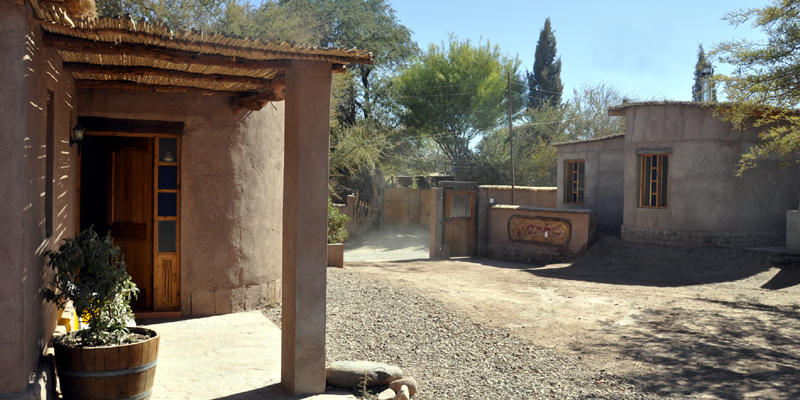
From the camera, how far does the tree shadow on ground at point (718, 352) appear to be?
6.05 m

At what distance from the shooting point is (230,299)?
8008mm

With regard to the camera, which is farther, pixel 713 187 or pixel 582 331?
pixel 713 187

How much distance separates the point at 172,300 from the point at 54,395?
3.43m

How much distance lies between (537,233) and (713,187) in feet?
15.0

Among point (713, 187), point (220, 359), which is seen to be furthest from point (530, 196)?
point (220, 359)

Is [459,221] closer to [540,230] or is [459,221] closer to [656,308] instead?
[540,230]

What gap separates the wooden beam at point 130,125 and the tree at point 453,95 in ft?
83.8

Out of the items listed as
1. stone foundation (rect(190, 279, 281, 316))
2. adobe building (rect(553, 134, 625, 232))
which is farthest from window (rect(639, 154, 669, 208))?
stone foundation (rect(190, 279, 281, 316))

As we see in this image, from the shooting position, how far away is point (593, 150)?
19.2 metres

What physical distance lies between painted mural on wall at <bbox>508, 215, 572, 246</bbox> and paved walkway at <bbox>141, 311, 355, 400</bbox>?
34.1ft

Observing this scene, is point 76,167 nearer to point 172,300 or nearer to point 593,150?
point 172,300

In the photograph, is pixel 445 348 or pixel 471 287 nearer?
pixel 445 348

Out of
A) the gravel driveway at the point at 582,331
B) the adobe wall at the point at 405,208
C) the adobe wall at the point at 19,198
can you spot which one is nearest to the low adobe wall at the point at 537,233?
the gravel driveway at the point at 582,331

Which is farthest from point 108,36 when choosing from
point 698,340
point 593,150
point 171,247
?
point 593,150
